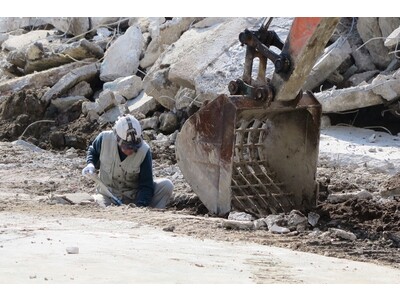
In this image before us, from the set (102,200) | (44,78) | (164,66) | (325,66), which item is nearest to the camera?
(102,200)

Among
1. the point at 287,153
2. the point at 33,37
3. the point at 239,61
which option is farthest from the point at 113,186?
the point at 33,37

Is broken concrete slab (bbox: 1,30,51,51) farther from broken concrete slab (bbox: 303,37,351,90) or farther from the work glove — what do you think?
the work glove

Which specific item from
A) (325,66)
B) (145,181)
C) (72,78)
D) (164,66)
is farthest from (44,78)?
(145,181)

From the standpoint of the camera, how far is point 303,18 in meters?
7.84

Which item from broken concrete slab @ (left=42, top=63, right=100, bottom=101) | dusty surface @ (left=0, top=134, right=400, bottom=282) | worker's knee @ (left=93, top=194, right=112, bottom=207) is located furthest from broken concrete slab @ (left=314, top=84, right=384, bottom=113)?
broken concrete slab @ (left=42, top=63, right=100, bottom=101)

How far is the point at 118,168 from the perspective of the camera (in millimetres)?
9734

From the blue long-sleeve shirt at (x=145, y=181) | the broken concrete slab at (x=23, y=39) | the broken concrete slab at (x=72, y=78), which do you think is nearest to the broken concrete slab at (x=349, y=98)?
the blue long-sleeve shirt at (x=145, y=181)

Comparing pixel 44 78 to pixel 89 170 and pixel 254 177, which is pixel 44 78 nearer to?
pixel 89 170

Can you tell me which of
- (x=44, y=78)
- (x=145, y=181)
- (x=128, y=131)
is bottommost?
(x=145, y=181)

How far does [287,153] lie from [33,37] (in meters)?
9.48

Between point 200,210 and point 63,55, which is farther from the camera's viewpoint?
point 63,55

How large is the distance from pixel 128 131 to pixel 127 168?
0.46 metres

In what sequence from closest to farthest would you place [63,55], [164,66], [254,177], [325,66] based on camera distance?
[254,177]
[325,66]
[164,66]
[63,55]

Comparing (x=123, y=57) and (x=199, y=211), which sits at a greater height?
(x=123, y=57)
